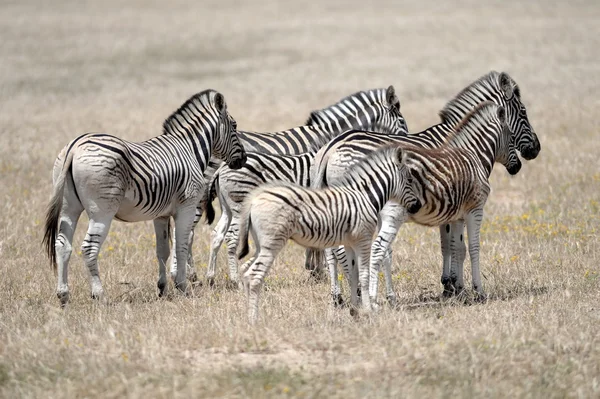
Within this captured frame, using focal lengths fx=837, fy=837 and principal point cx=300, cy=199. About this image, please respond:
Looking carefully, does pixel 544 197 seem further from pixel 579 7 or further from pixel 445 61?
pixel 579 7

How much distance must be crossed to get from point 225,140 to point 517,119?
409 centimetres

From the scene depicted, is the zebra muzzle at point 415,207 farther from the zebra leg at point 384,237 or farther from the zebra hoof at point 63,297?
the zebra hoof at point 63,297

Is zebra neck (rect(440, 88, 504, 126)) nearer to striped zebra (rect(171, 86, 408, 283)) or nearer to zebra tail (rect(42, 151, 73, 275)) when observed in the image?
striped zebra (rect(171, 86, 408, 283))

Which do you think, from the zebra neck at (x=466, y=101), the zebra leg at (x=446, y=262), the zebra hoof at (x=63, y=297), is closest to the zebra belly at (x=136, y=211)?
the zebra hoof at (x=63, y=297)

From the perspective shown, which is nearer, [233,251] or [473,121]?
[473,121]

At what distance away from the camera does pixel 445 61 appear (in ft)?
122

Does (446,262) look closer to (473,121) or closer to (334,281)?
(334,281)

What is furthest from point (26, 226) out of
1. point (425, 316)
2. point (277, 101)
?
point (277, 101)

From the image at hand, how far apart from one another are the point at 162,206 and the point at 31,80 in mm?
25441

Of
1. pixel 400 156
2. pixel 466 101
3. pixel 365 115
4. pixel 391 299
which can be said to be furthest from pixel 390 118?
pixel 391 299

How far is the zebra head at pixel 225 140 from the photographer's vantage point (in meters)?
11.3

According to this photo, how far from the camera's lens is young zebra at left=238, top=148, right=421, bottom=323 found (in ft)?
27.0

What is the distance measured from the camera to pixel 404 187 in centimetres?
945

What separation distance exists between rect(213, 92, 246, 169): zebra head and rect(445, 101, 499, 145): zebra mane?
111 inches
